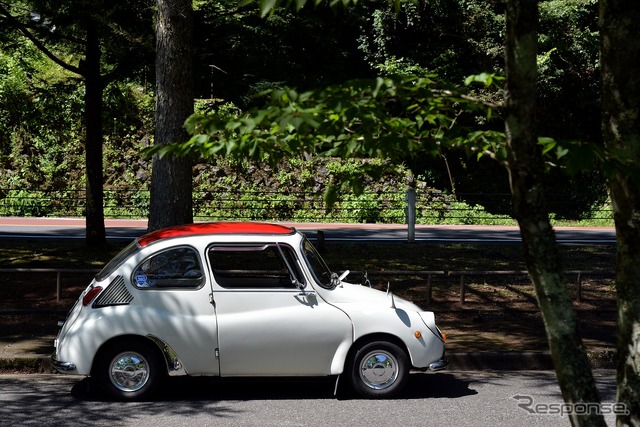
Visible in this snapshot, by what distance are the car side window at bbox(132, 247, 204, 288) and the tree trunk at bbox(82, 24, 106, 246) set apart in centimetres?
1031

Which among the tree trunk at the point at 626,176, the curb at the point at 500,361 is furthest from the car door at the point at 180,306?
the tree trunk at the point at 626,176

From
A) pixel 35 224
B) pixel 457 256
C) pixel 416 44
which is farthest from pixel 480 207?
pixel 35 224

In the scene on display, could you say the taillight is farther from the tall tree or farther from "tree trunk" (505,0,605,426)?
the tall tree

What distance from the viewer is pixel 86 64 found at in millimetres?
18172

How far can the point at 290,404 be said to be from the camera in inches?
328

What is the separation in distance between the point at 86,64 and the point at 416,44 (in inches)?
697

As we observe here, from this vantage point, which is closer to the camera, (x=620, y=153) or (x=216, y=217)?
(x=620, y=153)

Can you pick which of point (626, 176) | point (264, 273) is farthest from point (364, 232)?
point (626, 176)

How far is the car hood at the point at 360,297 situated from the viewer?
8.41 metres

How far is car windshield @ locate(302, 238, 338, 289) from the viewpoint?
27.7 feet

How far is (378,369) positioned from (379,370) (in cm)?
1

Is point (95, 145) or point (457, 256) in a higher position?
point (95, 145)

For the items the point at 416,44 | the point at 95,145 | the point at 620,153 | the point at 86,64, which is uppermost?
the point at 416,44

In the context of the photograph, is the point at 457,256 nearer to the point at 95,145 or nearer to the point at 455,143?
the point at 95,145
